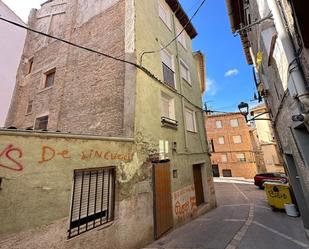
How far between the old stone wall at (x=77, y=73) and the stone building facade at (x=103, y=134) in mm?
55

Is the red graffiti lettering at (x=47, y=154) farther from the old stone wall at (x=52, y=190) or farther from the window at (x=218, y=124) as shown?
the window at (x=218, y=124)

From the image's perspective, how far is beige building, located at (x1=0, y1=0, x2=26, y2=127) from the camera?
345 inches

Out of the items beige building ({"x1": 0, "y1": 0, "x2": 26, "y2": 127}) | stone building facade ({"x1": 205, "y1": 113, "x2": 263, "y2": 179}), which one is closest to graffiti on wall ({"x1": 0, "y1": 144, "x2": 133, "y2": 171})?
beige building ({"x1": 0, "y1": 0, "x2": 26, "y2": 127})

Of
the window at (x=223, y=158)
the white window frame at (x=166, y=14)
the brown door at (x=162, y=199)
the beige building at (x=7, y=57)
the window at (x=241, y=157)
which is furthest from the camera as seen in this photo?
the window at (x=223, y=158)

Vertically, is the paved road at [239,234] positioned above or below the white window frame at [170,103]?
below

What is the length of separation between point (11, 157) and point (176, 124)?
597 cm

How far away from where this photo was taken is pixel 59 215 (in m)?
3.22

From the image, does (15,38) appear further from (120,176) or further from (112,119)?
(120,176)

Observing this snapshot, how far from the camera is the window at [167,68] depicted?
8.06m

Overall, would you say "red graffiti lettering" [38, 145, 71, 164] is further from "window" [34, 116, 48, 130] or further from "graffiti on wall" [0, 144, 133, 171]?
"window" [34, 116, 48, 130]

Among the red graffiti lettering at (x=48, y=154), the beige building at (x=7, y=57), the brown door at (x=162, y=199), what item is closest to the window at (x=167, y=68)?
the brown door at (x=162, y=199)

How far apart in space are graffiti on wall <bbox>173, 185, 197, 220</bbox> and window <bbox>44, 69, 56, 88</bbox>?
852 cm

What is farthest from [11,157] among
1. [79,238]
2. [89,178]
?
[79,238]

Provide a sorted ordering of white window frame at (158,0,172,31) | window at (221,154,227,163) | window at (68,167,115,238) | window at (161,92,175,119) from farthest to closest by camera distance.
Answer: window at (221,154,227,163) → white window frame at (158,0,172,31) → window at (161,92,175,119) → window at (68,167,115,238)
